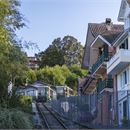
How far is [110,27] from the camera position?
54.5m

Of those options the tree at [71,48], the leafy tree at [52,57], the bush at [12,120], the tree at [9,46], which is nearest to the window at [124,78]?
the tree at [9,46]

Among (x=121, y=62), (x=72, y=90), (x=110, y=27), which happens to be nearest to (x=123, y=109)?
(x=121, y=62)

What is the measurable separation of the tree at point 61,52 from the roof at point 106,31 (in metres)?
92.5

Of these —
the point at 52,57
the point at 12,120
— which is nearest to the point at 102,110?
the point at 12,120

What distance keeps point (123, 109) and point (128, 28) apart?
9682mm

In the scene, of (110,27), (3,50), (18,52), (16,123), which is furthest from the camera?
(110,27)

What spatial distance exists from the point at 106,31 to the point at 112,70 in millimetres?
7081

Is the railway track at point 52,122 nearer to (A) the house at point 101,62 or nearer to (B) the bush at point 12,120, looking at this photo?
(A) the house at point 101,62

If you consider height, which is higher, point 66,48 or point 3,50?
point 66,48

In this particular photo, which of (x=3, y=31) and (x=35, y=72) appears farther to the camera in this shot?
(x=35, y=72)

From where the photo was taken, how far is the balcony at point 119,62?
3862 cm

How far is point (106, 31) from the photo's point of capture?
160 feet

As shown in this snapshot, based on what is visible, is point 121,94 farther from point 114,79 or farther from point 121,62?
point 114,79

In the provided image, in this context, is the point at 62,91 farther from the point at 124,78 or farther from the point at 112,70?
the point at 124,78
